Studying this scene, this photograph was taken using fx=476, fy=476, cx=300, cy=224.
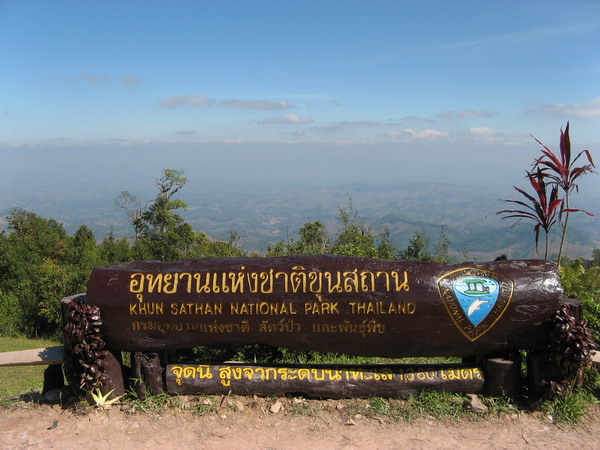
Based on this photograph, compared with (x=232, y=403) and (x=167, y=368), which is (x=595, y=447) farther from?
(x=167, y=368)

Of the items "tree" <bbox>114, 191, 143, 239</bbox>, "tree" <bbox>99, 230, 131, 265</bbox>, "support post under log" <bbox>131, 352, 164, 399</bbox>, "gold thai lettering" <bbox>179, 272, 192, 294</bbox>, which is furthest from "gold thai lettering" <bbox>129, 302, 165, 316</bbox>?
"tree" <bbox>114, 191, 143, 239</bbox>

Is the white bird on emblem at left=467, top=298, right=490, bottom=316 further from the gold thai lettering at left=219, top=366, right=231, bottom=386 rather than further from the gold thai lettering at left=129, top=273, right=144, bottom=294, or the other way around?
the gold thai lettering at left=129, top=273, right=144, bottom=294

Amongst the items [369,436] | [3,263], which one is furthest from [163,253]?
[369,436]

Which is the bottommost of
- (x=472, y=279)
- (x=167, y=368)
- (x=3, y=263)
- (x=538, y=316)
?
(x=3, y=263)

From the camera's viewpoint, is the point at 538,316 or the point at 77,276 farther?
the point at 77,276

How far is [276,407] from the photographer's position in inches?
226

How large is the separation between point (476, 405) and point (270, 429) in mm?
2420

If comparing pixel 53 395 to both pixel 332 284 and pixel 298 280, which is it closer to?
pixel 298 280

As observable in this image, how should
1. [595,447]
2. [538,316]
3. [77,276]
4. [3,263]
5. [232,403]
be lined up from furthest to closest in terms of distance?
[3,263] < [77,276] < [232,403] < [538,316] < [595,447]

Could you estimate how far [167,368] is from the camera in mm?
5980

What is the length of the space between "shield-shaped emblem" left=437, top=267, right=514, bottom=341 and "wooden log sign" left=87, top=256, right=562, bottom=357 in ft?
0.04

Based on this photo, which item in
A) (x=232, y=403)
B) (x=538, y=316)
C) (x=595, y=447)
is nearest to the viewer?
(x=595, y=447)

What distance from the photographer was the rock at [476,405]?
5551 millimetres

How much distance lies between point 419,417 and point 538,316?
5.89ft
